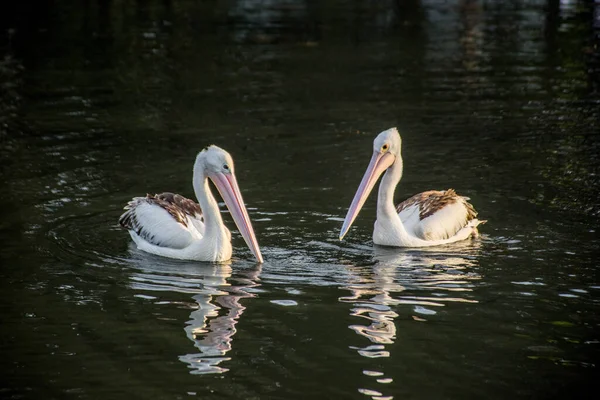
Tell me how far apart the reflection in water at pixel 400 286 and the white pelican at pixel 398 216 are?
145mm

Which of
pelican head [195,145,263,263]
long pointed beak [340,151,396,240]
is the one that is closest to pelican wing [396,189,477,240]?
long pointed beak [340,151,396,240]

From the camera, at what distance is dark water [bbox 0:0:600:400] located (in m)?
7.25

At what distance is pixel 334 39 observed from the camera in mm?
22578

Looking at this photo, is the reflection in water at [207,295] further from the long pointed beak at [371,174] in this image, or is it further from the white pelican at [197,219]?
the long pointed beak at [371,174]

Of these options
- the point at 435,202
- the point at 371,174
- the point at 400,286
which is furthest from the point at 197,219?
the point at 400,286

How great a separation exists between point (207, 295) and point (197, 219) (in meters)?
1.82

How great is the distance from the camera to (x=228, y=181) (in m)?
9.59

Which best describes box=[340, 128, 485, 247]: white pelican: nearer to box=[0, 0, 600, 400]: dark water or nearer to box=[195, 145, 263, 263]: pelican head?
box=[0, 0, 600, 400]: dark water

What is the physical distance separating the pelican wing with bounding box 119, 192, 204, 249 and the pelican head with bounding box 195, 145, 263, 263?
553 millimetres

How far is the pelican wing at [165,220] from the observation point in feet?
32.6

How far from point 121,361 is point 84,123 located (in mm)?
8239

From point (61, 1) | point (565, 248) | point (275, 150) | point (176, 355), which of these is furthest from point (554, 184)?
point (61, 1)

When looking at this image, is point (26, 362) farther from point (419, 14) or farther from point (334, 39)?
point (419, 14)

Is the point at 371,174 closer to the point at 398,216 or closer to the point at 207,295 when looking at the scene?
the point at 398,216
